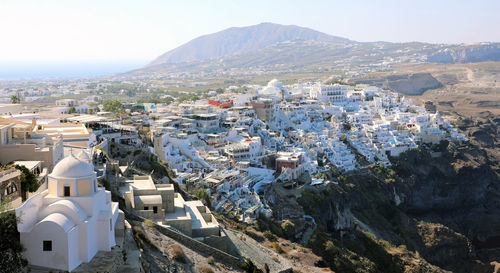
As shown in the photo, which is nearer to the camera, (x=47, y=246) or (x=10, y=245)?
(x=10, y=245)

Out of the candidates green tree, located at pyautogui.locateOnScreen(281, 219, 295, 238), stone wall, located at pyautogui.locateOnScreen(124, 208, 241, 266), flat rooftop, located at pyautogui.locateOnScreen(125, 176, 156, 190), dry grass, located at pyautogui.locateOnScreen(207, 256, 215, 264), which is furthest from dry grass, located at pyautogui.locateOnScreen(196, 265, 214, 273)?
green tree, located at pyautogui.locateOnScreen(281, 219, 295, 238)

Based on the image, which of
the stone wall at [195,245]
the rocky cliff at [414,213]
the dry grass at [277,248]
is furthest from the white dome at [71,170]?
the rocky cliff at [414,213]

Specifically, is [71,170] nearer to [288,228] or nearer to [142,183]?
[142,183]

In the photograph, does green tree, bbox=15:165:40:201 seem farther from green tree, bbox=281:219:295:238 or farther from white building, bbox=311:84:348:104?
white building, bbox=311:84:348:104

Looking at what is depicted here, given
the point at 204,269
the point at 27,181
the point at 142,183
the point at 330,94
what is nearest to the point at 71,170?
the point at 27,181

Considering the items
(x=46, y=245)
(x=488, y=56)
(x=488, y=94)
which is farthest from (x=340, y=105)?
(x=488, y=56)
